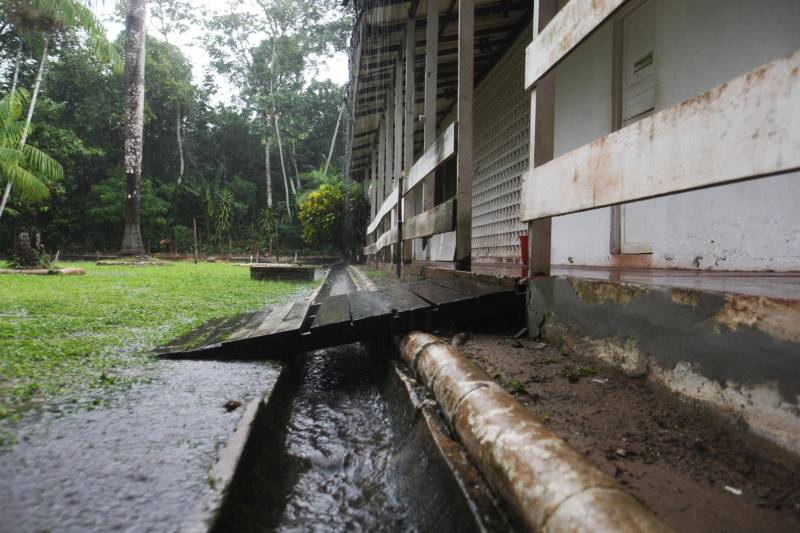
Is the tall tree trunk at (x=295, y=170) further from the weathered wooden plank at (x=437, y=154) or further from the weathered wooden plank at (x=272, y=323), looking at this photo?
the weathered wooden plank at (x=272, y=323)

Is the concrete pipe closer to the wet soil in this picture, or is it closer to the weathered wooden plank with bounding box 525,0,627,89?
the wet soil

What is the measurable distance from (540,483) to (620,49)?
4806mm

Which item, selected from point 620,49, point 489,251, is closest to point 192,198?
point 489,251

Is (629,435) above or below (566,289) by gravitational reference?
below

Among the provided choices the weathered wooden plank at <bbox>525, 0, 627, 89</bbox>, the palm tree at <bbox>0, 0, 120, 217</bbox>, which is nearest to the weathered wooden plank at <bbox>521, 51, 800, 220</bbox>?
the weathered wooden plank at <bbox>525, 0, 627, 89</bbox>

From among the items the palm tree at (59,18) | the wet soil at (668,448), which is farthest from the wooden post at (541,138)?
the palm tree at (59,18)

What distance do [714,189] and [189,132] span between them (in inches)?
1346

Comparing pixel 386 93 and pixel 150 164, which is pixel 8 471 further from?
pixel 150 164

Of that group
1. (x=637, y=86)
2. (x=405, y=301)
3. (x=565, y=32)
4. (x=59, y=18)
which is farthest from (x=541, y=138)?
(x=59, y=18)

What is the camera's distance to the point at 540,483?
93 cm

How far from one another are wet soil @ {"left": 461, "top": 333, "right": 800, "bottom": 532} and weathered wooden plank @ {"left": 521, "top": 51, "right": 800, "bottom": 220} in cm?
66

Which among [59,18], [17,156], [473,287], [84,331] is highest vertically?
[59,18]

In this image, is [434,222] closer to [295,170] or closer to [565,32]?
[565,32]

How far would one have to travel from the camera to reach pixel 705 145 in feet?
4.29
